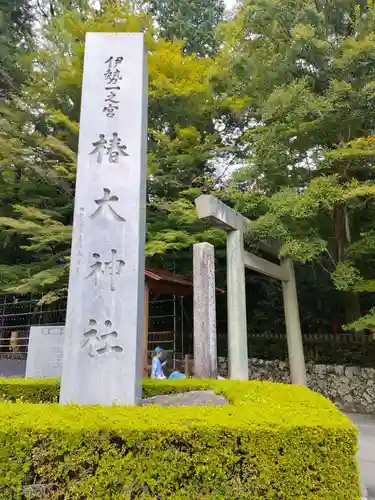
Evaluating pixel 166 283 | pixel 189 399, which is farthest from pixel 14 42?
pixel 189 399

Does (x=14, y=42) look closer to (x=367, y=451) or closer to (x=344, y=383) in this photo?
(x=344, y=383)

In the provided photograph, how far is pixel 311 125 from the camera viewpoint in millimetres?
7656

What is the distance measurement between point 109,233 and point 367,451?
4.47 meters

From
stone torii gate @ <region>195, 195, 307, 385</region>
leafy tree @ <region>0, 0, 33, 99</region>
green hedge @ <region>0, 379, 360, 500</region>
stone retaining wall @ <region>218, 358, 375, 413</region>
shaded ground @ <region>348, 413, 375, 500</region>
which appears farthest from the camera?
leafy tree @ <region>0, 0, 33, 99</region>

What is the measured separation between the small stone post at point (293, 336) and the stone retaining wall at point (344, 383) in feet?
2.90

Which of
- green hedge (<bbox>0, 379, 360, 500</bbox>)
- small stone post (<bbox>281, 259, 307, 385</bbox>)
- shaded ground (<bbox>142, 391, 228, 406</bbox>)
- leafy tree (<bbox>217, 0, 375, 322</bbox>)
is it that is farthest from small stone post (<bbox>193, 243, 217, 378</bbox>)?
green hedge (<bbox>0, 379, 360, 500</bbox>)

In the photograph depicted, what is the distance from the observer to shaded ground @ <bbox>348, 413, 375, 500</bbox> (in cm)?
387

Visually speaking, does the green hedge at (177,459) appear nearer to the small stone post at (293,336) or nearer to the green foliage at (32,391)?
the green foliage at (32,391)

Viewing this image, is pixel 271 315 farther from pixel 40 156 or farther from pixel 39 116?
pixel 39 116

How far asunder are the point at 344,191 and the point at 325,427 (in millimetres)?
5389

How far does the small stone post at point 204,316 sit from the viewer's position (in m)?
6.88

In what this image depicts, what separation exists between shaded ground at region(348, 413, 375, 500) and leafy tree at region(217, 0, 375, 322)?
2.50 m

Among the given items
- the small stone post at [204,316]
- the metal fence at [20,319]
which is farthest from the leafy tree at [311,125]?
the metal fence at [20,319]

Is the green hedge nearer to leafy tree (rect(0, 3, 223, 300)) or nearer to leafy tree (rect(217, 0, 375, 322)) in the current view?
leafy tree (rect(217, 0, 375, 322))
